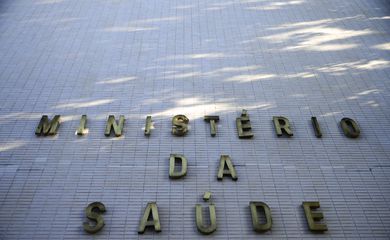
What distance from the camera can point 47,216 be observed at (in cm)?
648

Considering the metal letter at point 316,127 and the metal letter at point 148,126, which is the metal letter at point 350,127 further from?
the metal letter at point 148,126

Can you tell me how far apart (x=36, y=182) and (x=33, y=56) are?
4.26 meters

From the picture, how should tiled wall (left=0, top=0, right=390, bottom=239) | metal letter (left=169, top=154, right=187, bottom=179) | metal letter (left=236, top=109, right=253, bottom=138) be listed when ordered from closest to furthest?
tiled wall (left=0, top=0, right=390, bottom=239) → metal letter (left=169, top=154, right=187, bottom=179) → metal letter (left=236, top=109, right=253, bottom=138)

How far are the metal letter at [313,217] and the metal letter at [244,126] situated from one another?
1948 millimetres

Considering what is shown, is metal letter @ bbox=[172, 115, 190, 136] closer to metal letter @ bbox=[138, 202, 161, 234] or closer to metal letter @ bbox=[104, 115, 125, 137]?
metal letter @ bbox=[104, 115, 125, 137]

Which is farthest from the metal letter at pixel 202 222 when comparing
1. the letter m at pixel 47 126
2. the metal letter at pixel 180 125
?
the letter m at pixel 47 126

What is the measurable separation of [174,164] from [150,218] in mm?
1260

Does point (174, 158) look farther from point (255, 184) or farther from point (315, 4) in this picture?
point (315, 4)

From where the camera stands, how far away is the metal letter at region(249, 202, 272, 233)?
20.4 ft

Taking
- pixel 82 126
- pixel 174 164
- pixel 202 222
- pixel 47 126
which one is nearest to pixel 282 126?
pixel 174 164

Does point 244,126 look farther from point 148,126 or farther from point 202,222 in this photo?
point 202,222

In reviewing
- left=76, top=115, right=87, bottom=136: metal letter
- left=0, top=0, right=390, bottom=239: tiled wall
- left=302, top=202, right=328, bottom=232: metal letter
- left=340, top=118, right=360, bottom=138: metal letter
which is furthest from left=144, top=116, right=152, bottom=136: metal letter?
left=340, top=118, right=360, bottom=138: metal letter

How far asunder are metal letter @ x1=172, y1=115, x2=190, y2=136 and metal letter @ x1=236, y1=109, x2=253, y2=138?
3.88 ft

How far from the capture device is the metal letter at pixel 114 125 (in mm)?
7781
